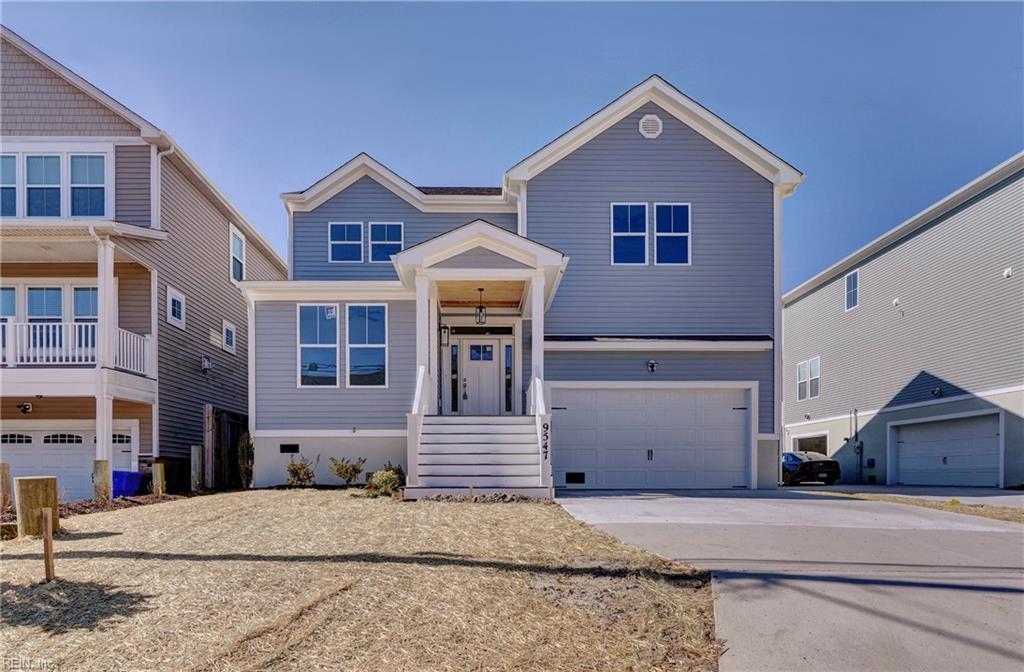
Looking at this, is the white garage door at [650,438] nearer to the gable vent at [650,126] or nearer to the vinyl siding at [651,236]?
the vinyl siding at [651,236]

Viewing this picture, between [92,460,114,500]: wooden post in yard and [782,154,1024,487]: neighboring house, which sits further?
[782,154,1024,487]: neighboring house

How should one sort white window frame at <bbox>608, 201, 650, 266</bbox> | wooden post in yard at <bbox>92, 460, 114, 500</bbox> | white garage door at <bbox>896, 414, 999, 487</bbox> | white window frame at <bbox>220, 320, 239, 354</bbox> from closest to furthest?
wooden post in yard at <bbox>92, 460, 114, 500</bbox>
white window frame at <bbox>608, 201, 650, 266</bbox>
white garage door at <bbox>896, 414, 999, 487</bbox>
white window frame at <bbox>220, 320, 239, 354</bbox>

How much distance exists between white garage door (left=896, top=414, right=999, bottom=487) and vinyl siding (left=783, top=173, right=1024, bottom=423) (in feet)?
2.87

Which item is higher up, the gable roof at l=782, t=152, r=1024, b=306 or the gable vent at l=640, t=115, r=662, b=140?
the gable vent at l=640, t=115, r=662, b=140

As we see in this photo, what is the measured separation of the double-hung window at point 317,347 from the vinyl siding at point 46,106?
18.1 ft

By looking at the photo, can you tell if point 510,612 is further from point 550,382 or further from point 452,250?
point 550,382

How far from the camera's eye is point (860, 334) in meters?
23.7

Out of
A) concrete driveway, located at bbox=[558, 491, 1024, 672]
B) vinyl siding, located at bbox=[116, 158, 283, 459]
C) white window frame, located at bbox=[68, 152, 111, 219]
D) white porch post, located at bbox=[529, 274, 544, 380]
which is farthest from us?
vinyl siding, located at bbox=[116, 158, 283, 459]

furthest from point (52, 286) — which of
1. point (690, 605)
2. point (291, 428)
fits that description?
point (690, 605)

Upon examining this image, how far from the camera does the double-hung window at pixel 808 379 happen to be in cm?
2675

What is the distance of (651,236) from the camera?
1495 centimetres

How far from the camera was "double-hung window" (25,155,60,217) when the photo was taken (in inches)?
571

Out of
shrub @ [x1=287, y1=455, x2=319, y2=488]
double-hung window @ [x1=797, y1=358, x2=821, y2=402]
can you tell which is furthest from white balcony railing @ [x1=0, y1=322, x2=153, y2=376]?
double-hung window @ [x1=797, y1=358, x2=821, y2=402]

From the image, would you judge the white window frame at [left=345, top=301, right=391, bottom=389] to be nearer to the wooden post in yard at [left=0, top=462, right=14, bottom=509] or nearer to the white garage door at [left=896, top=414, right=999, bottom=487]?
the wooden post in yard at [left=0, top=462, right=14, bottom=509]
